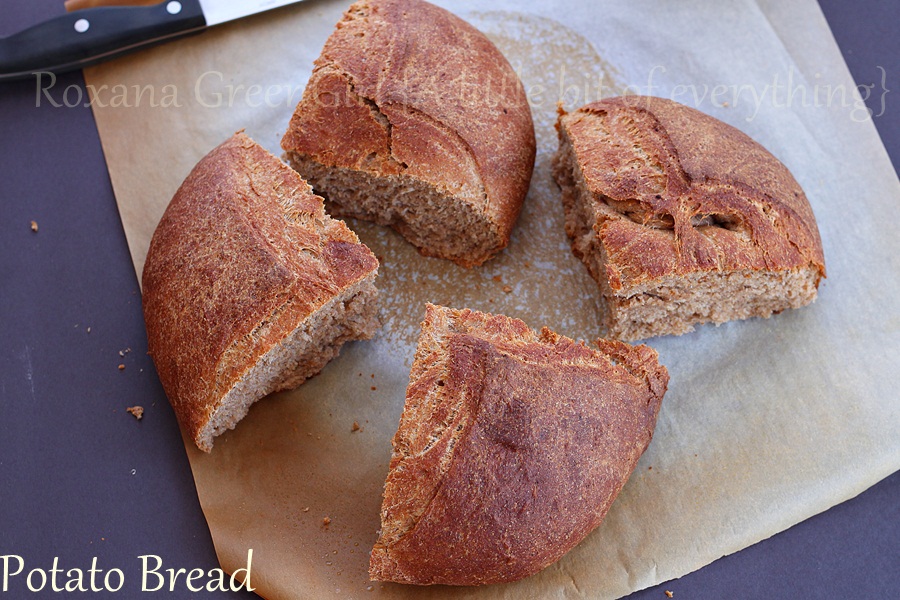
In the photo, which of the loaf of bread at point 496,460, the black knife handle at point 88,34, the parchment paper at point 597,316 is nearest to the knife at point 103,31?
the black knife handle at point 88,34

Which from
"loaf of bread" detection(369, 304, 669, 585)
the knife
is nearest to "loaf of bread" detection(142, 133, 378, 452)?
"loaf of bread" detection(369, 304, 669, 585)

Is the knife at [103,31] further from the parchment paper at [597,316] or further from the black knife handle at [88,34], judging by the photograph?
the parchment paper at [597,316]

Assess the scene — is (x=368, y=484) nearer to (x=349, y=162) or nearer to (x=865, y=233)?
(x=349, y=162)

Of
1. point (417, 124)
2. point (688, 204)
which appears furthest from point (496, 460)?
point (417, 124)

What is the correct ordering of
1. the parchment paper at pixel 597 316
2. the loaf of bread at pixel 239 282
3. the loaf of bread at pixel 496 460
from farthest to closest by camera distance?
the parchment paper at pixel 597 316, the loaf of bread at pixel 239 282, the loaf of bread at pixel 496 460

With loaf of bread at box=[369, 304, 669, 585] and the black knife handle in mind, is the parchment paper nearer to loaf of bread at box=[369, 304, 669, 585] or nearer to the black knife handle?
the black knife handle
